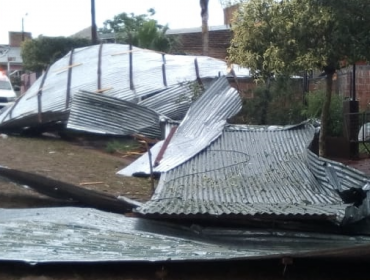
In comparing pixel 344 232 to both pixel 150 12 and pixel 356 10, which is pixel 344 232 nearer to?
pixel 356 10

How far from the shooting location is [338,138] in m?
17.1

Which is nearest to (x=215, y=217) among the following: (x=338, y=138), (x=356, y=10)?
(x=356, y=10)

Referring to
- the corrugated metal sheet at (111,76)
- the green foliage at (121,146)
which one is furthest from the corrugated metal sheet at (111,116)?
the corrugated metal sheet at (111,76)

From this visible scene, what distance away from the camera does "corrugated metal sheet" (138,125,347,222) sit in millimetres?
7852

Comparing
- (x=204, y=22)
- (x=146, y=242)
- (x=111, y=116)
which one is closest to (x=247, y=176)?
(x=146, y=242)

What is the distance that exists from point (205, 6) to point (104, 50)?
1098 centimetres

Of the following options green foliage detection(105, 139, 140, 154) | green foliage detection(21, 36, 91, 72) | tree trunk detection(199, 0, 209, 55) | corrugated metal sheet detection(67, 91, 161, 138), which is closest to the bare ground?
green foliage detection(105, 139, 140, 154)

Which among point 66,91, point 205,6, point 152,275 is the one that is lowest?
point 152,275

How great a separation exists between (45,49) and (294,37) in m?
29.8

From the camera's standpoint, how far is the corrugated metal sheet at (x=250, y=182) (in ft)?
25.8

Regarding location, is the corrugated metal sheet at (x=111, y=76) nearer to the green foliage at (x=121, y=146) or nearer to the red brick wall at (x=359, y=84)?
the green foliage at (x=121, y=146)

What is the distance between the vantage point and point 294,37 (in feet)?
40.7

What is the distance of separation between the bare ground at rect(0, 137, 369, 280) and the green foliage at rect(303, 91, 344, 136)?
412cm

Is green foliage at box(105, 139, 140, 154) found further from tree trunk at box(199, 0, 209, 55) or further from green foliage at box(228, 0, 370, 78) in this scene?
tree trunk at box(199, 0, 209, 55)
